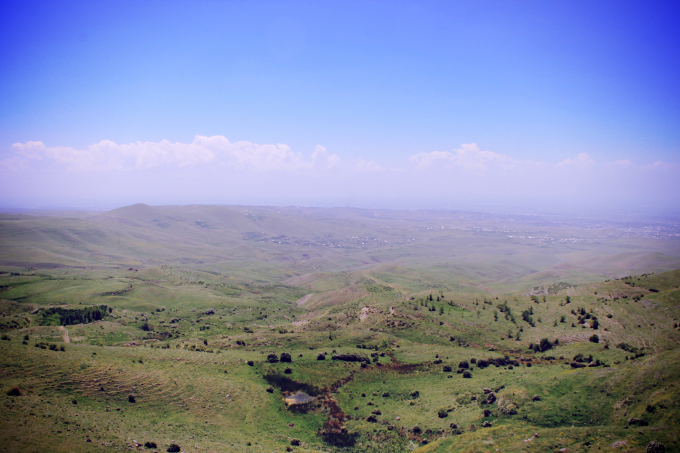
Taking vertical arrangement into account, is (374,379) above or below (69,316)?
above

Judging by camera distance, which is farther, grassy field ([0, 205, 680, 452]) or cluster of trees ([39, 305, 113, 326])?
cluster of trees ([39, 305, 113, 326])

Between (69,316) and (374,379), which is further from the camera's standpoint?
(69,316)

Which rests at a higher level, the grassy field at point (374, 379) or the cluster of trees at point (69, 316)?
the grassy field at point (374, 379)

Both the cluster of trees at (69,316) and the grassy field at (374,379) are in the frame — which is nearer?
the grassy field at (374,379)

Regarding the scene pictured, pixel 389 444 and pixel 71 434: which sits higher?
pixel 71 434

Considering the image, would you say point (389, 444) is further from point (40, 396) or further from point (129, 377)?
point (40, 396)

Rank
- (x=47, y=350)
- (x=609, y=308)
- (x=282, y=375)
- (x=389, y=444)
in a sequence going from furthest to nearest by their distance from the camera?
(x=609, y=308)
(x=282, y=375)
(x=47, y=350)
(x=389, y=444)

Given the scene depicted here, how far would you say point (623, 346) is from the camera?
180 ft

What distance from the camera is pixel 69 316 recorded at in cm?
9075

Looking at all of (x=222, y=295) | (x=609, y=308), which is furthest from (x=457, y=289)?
(x=222, y=295)

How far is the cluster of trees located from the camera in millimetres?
87438

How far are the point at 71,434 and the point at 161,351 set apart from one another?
93.1 ft

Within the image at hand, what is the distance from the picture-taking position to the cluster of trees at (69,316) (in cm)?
8744

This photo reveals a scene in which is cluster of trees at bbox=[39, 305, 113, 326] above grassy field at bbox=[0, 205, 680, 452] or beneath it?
beneath
